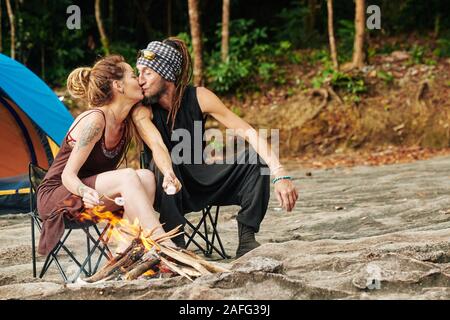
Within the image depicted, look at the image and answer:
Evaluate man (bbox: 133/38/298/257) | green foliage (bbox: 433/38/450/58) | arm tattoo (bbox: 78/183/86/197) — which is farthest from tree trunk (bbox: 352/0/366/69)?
arm tattoo (bbox: 78/183/86/197)

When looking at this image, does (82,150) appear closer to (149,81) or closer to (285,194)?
(149,81)

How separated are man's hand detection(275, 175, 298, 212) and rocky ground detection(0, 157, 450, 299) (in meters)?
0.22

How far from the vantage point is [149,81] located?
16.4ft

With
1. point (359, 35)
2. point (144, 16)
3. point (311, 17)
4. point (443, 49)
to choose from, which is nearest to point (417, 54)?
point (443, 49)

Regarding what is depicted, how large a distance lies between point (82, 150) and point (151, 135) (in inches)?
19.4

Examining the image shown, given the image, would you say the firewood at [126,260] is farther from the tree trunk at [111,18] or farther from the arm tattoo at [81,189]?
the tree trunk at [111,18]

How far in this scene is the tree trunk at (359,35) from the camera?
12406 mm

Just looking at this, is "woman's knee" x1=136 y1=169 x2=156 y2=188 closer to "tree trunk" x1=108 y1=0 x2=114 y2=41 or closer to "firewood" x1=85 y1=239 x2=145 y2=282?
"firewood" x1=85 y1=239 x2=145 y2=282

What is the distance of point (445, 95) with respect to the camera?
1234 cm

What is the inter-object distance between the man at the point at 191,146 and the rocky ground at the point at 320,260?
0.31 metres

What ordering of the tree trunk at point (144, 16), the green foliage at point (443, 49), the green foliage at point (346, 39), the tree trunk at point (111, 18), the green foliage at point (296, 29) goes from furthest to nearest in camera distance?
the tree trunk at point (144, 16), the tree trunk at point (111, 18), the green foliage at point (296, 29), the green foliage at point (346, 39), the green foliage at point (443, 49)

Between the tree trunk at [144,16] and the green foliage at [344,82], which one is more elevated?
the tree trunk at [144,16]
